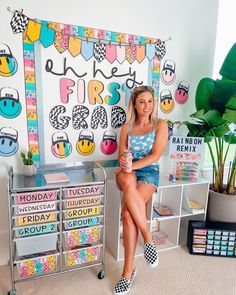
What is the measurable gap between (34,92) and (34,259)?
3.71 feet

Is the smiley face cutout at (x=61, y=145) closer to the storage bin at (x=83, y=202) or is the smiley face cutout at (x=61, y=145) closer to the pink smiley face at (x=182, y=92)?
the storage bin at (x=83, y=202)

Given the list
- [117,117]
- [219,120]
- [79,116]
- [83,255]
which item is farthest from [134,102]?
[83,255]

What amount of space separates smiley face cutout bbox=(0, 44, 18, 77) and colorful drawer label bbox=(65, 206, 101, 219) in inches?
40.2

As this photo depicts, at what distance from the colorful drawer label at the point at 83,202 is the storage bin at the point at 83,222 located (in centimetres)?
10

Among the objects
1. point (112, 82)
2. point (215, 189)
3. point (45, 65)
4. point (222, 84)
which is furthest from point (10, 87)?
point (215, 189)

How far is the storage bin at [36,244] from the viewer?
5.26ft

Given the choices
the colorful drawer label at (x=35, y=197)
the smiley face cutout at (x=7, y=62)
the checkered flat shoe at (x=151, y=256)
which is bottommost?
the checkered flat shoe at (x=151, y=256)

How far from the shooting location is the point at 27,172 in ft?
5.85

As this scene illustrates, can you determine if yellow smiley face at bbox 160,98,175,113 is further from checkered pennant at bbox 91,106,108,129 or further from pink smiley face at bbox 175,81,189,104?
checkered pennant at bbox 91,106,108,129

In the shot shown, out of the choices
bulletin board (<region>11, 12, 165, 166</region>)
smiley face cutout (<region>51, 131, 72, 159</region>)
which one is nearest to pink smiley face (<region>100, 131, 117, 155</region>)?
bulletin board (<region>11, 12, 165, 166</region>)

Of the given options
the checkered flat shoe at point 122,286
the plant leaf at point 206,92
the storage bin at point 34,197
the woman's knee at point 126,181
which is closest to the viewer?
the storage bin at point 34,197

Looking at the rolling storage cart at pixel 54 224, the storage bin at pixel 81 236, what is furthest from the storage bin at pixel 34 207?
the storage bin at pixel 81 236

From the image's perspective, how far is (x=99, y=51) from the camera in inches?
77.4

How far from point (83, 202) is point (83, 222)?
14 cm
